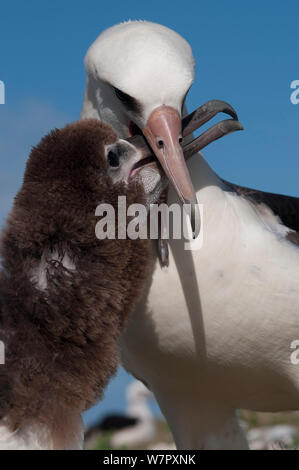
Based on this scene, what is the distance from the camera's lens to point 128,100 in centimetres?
440

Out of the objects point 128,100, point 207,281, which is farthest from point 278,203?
point 128,100

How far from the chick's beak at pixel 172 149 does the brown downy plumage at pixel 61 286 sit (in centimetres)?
35

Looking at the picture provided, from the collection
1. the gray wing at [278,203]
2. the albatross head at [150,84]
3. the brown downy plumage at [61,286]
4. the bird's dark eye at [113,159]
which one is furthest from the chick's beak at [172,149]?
the gray wing at [278,203]

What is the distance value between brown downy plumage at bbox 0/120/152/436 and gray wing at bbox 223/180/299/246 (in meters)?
1.50

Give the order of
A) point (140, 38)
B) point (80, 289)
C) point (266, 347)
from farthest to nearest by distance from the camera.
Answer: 1. point (266, 347)
2. point (140, 38)
3. point (80, 289)

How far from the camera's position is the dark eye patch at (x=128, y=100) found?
435 centimetres

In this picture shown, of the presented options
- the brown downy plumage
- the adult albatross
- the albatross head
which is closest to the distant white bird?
the adult albatross

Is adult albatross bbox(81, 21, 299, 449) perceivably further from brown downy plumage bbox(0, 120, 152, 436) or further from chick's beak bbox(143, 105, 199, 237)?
brown downy plumage bbox(0, 120, 152, 436)

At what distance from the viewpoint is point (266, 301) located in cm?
471

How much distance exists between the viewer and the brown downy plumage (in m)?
3.64

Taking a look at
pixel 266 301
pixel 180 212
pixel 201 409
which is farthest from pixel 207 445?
pixel 180 212

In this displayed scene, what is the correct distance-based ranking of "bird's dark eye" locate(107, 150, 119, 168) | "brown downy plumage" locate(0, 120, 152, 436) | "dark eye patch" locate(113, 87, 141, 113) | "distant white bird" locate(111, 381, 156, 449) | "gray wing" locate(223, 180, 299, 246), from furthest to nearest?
1. "distant white bird" locate(111, 381, 156, 449)
2. "gray wing" locate(223, 180, 299, 246)
3. "dark eye patch" locate(113, 87, 141, 113)
4. "bird's dark eye" locate(107, 150, 119, 168)
5. "brown downy plumage" locate(0, 120, 152, 436)

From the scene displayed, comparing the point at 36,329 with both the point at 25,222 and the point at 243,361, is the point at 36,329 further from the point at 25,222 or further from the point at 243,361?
the point at 243,361

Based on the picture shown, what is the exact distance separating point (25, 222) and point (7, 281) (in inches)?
10.4
